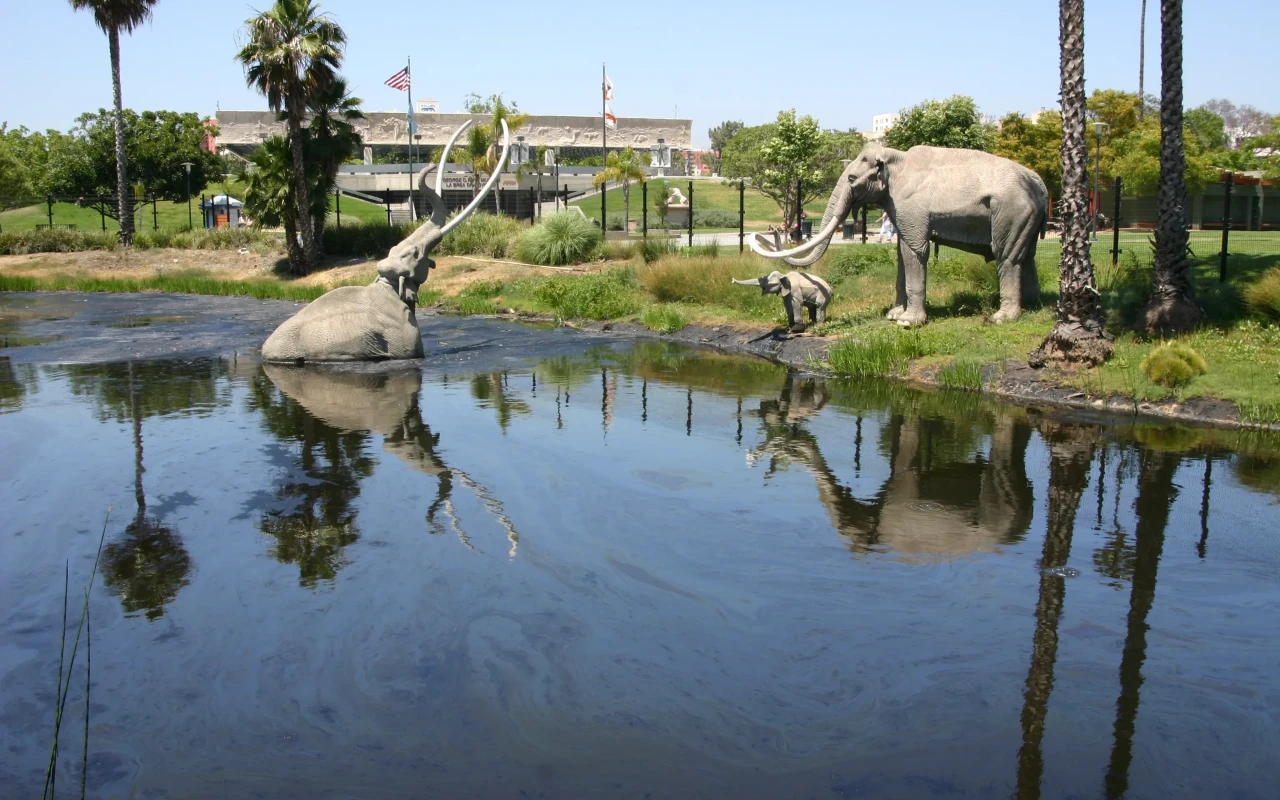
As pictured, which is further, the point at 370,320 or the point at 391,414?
the point at 370,320

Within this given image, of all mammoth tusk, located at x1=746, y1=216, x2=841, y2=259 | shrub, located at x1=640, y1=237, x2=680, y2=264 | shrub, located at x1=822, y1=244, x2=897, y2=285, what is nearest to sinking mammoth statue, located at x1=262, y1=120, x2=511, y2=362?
mammoth tusk, located at x1=746, y1=216, x2=841, y2=259

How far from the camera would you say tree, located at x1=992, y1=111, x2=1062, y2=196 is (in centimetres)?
4514

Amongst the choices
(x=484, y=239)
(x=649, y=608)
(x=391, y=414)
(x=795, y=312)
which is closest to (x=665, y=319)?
(x=795, y=312)

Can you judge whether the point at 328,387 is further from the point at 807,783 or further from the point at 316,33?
the point at 316,33

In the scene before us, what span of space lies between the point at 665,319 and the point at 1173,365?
28.8 ft

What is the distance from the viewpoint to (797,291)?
1641 cm

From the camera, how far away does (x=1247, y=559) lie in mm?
7461

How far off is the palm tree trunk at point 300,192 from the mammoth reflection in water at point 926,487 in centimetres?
2044

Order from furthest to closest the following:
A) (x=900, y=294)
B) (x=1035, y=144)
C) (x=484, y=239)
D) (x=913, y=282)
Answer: (x=1035, y=144) → (x=484, y=239) → (x=900, y=294) → (x=913, y=282)

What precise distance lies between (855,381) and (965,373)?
4.67 ft

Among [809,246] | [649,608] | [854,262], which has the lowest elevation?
[649,608]

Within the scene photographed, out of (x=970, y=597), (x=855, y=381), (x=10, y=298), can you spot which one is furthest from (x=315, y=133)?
(x=970, y=597)

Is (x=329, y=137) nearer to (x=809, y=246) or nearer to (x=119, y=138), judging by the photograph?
(x=119, y=138)

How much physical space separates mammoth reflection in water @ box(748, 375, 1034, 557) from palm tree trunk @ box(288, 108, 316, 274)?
67.1 ft
